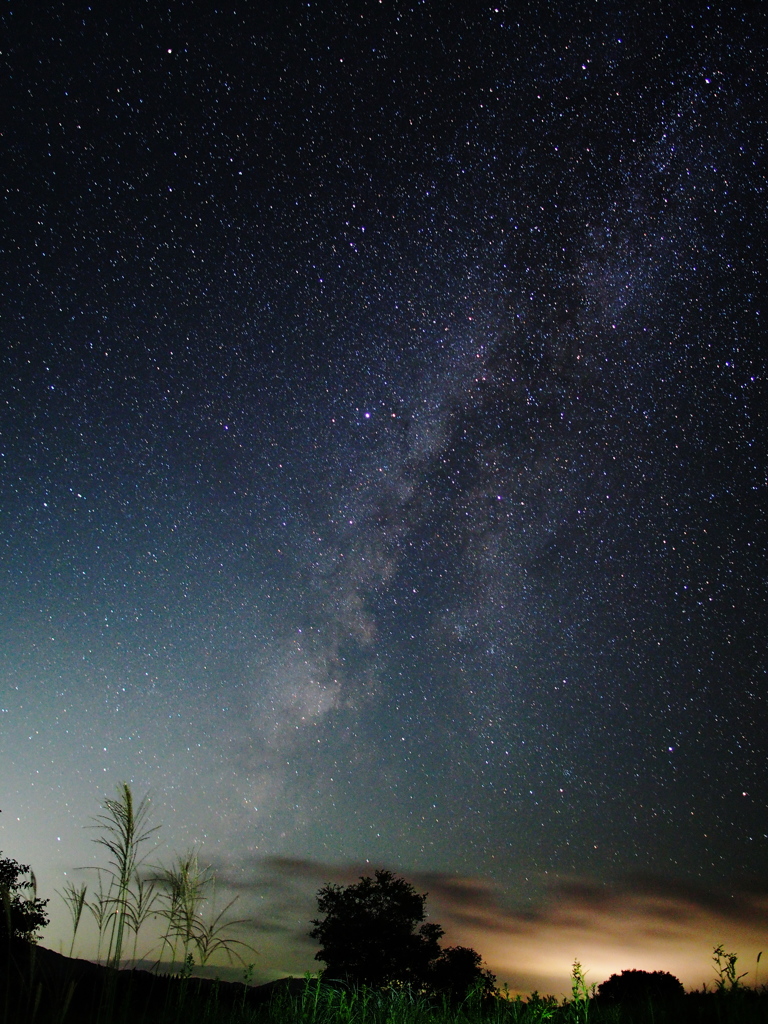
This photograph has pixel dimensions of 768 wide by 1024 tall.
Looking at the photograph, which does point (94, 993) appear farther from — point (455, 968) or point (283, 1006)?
point (455, 968)

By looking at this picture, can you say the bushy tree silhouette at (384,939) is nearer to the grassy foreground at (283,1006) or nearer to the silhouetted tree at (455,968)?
the silhouetted tree at (455,968)

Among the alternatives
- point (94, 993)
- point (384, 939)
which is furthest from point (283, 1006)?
point (384, 939)

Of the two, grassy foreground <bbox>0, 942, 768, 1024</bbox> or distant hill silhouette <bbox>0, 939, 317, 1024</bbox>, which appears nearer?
distant hill silhouette <bbox>0, 939, 317, 1024</bbox>

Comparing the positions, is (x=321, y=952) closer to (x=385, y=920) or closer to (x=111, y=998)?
(x=385, y=920)

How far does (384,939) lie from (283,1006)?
23498 mm

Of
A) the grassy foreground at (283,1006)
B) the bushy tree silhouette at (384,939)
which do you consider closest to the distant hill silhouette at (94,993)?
the grassy foreground at (283,1006)

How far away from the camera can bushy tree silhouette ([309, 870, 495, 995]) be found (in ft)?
83.5

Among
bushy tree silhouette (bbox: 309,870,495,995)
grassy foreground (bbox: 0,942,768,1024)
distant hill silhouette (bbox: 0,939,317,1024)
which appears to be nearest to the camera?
distant hill silhouette (bbox: 0,939,317,1024)

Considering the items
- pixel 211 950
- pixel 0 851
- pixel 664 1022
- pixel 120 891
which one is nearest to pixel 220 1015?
pixel 211 950

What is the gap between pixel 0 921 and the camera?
1614 centimetres

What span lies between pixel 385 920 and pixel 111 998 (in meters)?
26.3

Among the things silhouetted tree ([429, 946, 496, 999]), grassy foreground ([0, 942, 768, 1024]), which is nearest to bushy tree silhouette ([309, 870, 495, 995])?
silhouetted tree ([429, 946, 496, 999])

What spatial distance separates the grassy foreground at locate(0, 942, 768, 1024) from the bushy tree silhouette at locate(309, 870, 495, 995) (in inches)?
875

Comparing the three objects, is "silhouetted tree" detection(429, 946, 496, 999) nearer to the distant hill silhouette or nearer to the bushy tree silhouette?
the bushy tree silhouette
